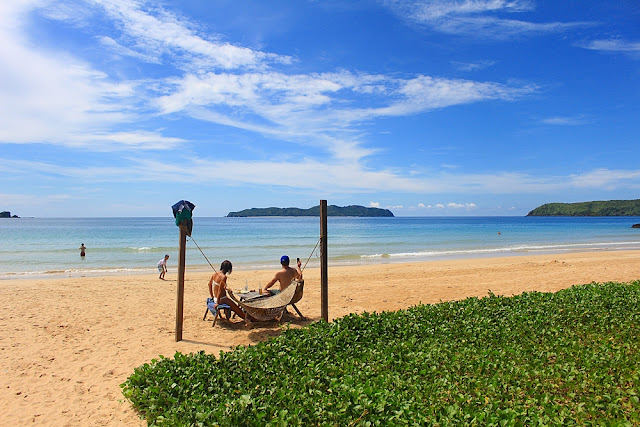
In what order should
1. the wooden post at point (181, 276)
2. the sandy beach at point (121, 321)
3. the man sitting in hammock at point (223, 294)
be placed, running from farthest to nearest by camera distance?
the man sitting in hammock at point (223, 294)
the wooden post at point (181, 276)
the sandy beach at point (121, 321)

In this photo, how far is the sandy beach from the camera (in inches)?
212

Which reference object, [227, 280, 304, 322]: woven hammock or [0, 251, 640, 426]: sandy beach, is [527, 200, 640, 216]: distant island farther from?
[227, 280, 304, 322]: woven hammock

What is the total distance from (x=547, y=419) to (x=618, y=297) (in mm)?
6388

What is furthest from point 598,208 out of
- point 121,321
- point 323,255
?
point 121,321

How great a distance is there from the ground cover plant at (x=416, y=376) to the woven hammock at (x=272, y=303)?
170cm

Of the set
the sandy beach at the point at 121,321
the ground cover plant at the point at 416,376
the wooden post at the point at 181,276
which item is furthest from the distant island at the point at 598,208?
the wooden post at the point at 181,276

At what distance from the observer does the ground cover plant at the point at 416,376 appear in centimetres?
400

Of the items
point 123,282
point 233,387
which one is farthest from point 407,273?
point 233,387

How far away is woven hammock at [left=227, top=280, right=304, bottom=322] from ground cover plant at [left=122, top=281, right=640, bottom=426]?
5.59 feet

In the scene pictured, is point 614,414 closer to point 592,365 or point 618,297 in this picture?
point 592,365

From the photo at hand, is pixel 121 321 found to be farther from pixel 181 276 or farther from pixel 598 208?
pixel 598 208

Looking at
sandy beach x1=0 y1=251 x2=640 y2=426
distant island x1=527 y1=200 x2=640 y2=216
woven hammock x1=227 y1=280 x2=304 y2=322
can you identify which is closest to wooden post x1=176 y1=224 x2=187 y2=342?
sandy beach x1=0 y1=251 x2=640 y2=426

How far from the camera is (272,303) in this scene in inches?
347

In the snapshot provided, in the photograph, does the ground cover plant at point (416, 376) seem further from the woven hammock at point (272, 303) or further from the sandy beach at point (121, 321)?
the woven hammock at point (272, 303)
